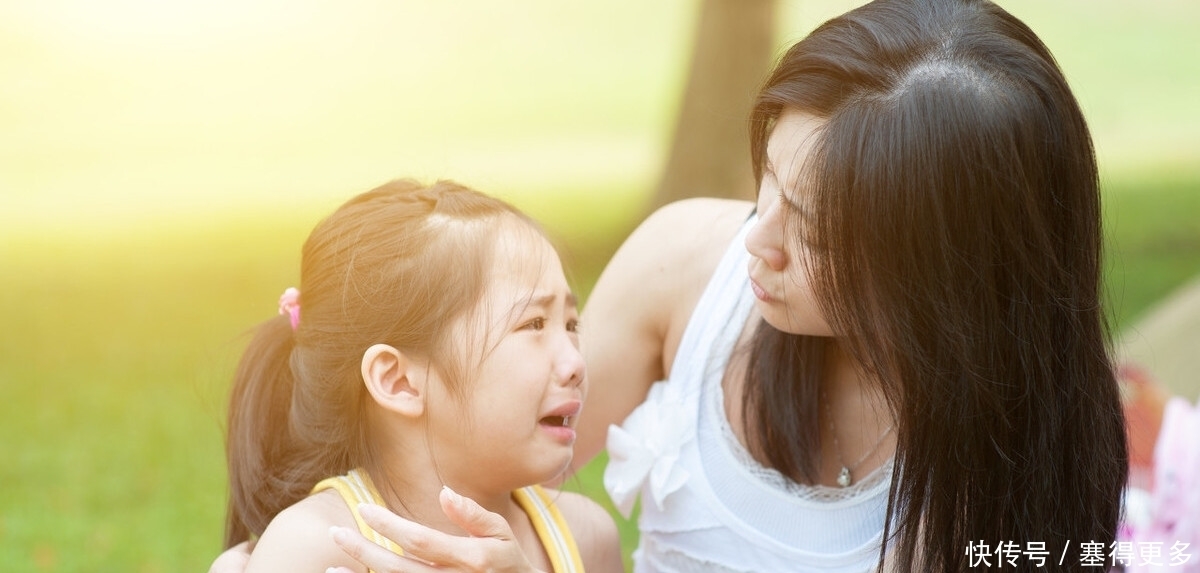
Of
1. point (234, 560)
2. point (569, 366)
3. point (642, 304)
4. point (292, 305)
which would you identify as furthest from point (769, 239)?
point (234, 560)

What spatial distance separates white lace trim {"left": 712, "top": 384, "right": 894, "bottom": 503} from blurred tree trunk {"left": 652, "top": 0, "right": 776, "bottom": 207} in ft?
14.3

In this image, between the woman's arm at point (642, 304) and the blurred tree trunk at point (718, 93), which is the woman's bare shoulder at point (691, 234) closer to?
the woman's arm at point (642, 304)

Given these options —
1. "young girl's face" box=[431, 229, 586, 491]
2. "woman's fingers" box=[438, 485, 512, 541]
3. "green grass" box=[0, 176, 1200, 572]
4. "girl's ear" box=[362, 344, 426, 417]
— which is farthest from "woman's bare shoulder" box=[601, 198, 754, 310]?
"green grass" box=[0, 176, 1200, 572]

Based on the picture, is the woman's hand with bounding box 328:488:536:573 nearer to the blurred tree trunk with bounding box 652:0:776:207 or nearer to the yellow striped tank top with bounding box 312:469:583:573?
the yellow striped tank top with bounding box 312:469:583:573

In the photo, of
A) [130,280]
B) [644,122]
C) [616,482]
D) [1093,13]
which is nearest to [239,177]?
[130,280]

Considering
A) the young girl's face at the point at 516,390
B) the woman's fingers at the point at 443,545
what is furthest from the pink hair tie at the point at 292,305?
the woman's fingers at the point at 443,545

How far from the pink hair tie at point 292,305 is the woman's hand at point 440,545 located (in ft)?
1.32

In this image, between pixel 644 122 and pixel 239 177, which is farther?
pixel 644 122

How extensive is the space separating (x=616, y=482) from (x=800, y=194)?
0.76 metres

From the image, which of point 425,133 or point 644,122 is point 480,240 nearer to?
point 425,133

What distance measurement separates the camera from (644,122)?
333 inches

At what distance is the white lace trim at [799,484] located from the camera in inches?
83.4

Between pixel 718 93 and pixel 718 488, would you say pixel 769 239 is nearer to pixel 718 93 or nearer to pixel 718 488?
pixel 718 488

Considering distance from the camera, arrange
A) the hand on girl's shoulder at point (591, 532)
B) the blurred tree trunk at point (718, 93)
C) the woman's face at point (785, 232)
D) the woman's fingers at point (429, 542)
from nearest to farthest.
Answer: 1. the woman's fingers at point (429, 542)
2. the woman's face at point (785, 232)
3. the hand on girl's shoulder at point (591, 532)
4. the blurred tree trunk at point (718, 93)
